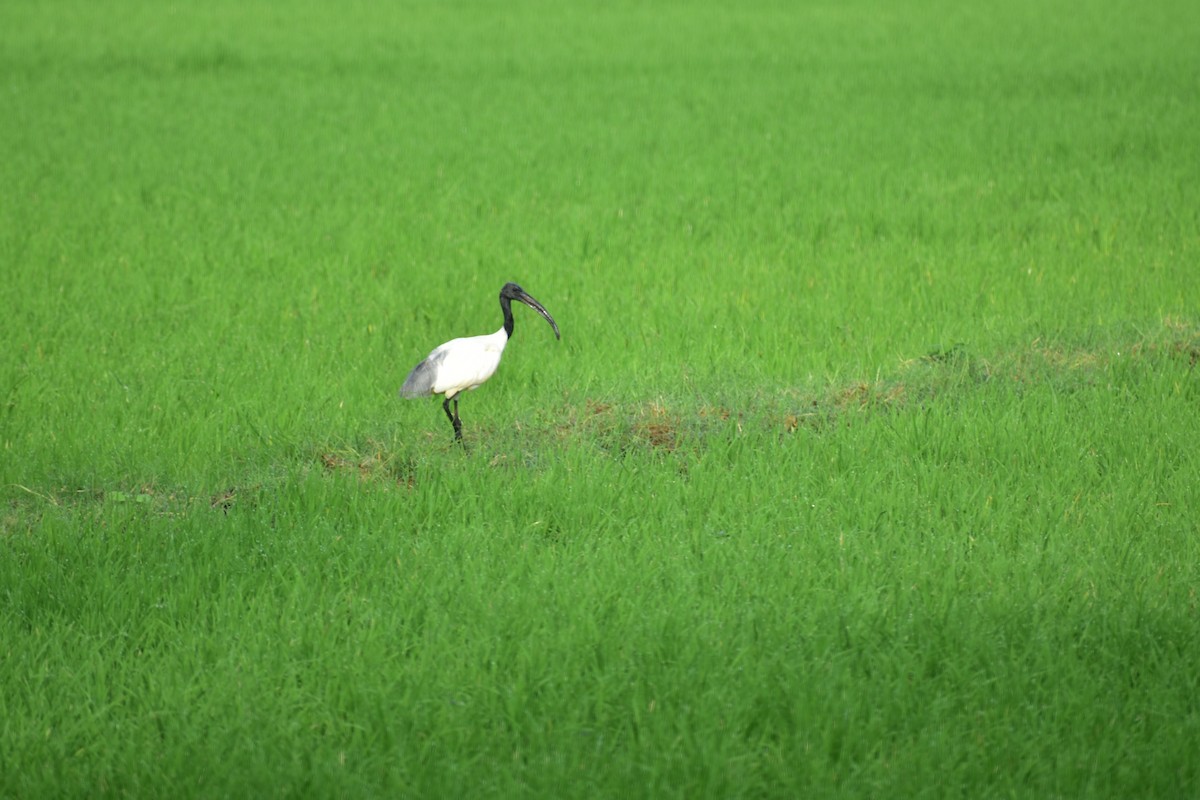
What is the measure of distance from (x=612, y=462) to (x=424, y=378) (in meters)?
0.81

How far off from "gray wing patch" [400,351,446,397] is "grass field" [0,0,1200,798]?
0.28 metres

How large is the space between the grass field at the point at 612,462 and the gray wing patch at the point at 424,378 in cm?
28

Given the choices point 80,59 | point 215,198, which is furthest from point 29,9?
point 215,198

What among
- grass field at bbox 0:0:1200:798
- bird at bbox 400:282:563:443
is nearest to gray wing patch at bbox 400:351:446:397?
bird at bbox 400:282:563:443

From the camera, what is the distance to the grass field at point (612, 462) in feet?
11.0

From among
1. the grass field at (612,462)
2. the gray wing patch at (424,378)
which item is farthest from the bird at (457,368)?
the grass field at (612,462)

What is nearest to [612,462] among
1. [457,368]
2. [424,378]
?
[457,368]

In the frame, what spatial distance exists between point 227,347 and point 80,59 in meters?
11.4

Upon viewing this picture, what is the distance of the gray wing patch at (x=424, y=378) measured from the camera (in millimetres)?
5090

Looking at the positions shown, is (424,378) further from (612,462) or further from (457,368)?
(612,462)

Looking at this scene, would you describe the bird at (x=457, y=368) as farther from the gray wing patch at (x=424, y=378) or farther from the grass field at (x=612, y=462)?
the grass field at (x=612, y=462)

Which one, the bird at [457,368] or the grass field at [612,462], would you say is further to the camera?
the bird at [457,368]

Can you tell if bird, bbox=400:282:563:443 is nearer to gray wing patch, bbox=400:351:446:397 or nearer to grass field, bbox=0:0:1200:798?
gray wing patch, bbox=400:351:446:397

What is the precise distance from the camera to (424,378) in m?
5.12
